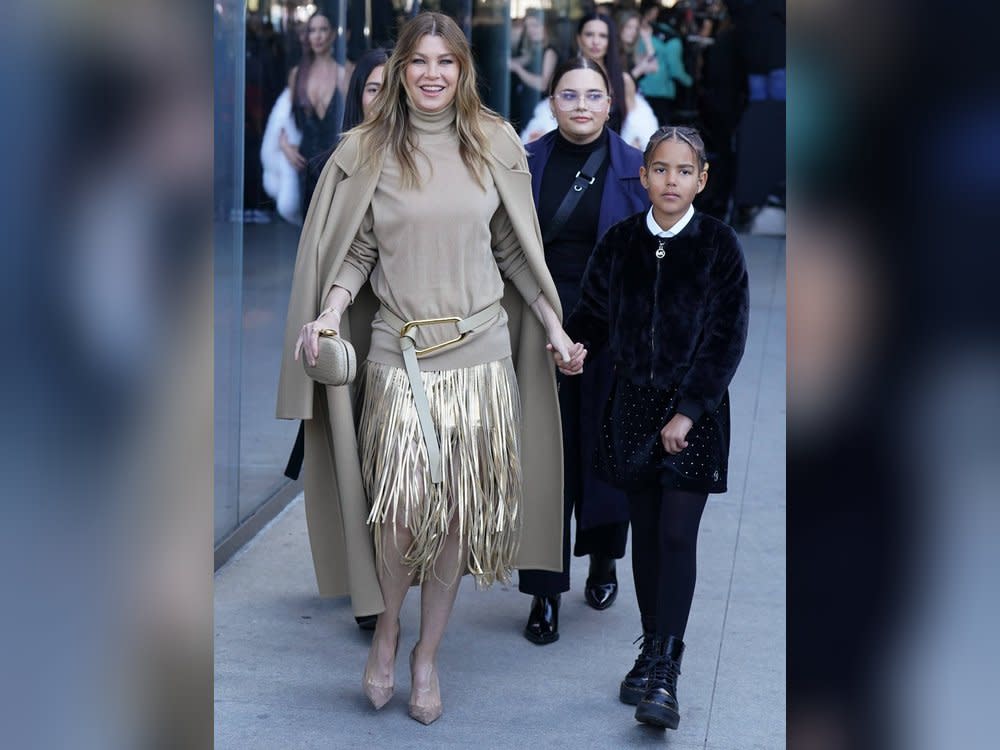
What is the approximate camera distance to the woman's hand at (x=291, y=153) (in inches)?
227

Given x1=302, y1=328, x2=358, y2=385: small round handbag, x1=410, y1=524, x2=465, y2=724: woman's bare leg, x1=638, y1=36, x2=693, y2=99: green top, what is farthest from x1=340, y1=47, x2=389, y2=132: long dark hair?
x1=638, y1=36, x2=693, y2=99: green top

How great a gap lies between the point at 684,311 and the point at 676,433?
1.01ft

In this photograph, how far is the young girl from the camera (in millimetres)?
3756

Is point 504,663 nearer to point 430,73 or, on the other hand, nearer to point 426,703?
point 426,703

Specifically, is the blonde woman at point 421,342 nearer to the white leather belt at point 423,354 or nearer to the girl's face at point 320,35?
the white leather belt at point 423,354

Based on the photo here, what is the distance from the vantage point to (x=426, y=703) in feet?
12.8

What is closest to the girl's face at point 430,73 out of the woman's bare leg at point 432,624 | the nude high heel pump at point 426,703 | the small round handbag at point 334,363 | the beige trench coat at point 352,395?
the beige trench coat at point 352,395

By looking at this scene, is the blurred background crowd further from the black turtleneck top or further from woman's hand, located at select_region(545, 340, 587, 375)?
woman's hand, located at select_region(545, 340, 587, 375)

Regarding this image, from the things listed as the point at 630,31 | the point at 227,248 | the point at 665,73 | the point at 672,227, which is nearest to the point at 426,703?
the point at 672,227

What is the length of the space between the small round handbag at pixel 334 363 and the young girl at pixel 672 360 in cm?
74

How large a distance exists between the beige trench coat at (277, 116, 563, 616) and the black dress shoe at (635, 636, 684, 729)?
474 mm

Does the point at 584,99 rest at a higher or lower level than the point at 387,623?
higher
